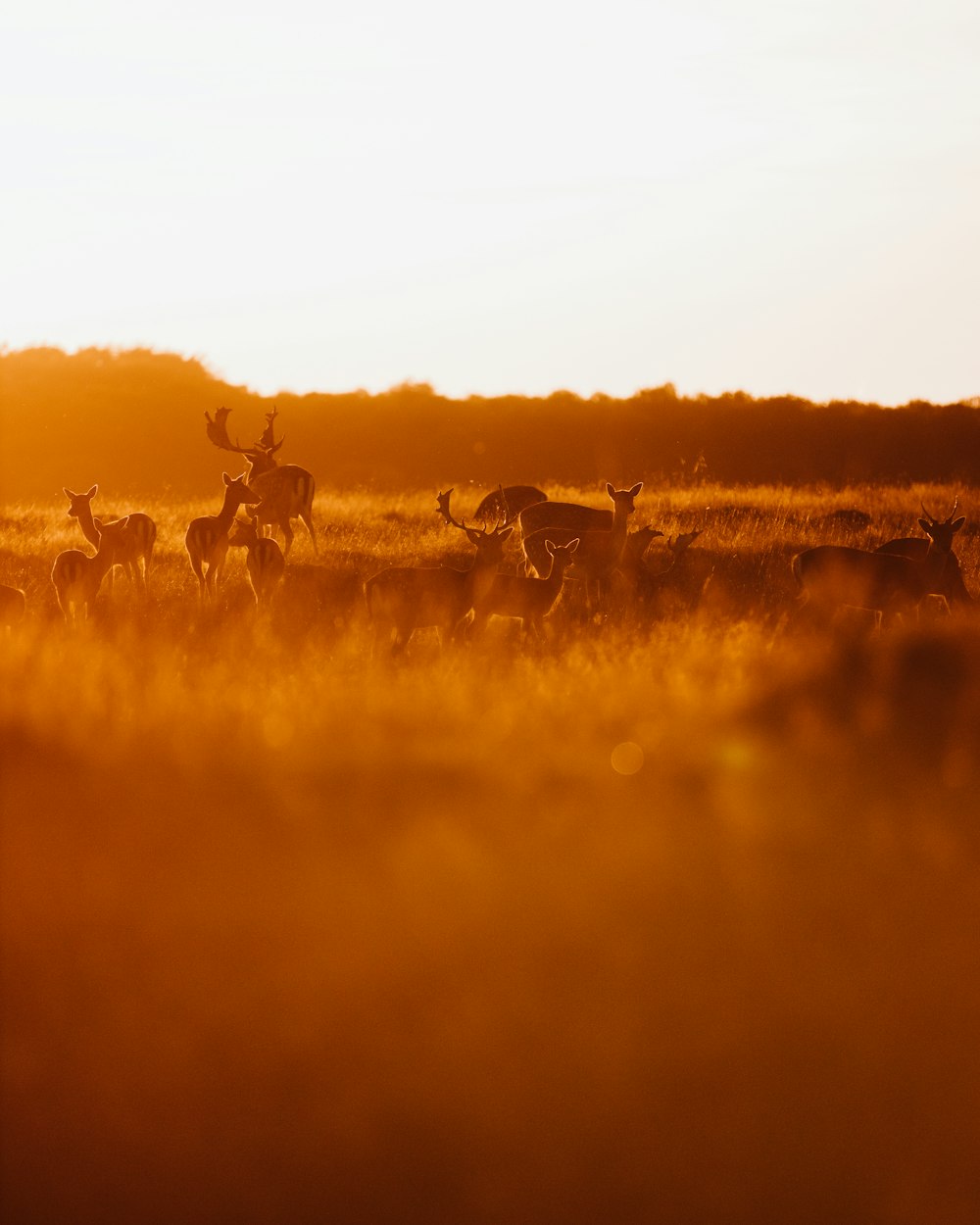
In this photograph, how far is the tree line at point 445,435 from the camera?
133 ft

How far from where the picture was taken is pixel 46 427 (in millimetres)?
46312

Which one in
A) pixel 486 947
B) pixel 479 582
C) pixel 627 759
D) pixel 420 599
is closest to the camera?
pixel 486 947

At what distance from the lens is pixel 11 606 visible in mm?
13547

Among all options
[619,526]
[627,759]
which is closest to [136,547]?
[619,526]

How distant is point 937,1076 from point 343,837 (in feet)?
9.64

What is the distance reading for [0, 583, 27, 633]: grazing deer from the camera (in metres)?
13.2

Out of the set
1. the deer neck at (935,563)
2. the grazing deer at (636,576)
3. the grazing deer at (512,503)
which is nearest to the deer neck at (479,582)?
the grazing deer at (636,576)

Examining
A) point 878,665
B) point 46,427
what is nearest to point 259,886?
point 878,665

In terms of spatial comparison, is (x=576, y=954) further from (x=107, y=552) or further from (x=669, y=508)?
(x=669, y=508)

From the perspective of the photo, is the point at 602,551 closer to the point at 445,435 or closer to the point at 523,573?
the point at 523,573

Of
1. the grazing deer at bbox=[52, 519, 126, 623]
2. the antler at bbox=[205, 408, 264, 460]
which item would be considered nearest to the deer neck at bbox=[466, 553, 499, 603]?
the grazing deer at bbox=[52, 519, 126, 623]

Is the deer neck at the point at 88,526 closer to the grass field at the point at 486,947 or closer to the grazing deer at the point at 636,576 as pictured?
the grazing deer at the point at 636,576

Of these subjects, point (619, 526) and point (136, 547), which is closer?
point (619, 526)

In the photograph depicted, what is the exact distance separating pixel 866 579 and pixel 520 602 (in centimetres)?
338
